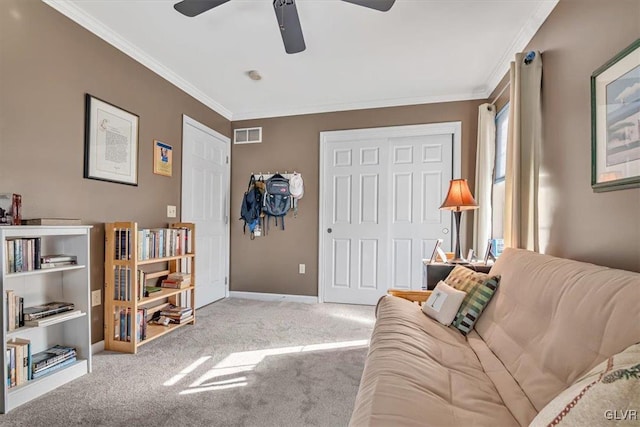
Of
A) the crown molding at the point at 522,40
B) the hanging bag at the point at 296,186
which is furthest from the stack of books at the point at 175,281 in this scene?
the crown molding at the point at 522,40

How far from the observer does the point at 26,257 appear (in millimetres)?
1736

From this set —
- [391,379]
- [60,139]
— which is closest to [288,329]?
[391,379]

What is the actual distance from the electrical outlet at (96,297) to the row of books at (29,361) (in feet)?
1.20

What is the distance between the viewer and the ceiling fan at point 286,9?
1706 millimetres

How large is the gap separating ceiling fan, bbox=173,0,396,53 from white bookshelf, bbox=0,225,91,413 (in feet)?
4.91

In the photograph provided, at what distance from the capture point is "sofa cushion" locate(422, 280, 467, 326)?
5.70 ft

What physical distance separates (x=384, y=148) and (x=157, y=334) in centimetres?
307

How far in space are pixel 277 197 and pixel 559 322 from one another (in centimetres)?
327

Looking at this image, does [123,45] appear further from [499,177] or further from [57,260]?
[499,177]

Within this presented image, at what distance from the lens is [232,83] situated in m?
3.31

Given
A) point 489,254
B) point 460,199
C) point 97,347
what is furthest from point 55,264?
point 489,254

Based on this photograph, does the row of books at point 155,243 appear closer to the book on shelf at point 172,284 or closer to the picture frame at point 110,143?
the book on shelf at point 172,284

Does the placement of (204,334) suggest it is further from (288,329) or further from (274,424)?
(274,424)

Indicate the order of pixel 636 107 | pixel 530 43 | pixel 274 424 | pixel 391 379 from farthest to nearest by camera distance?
pixel 530 43 < pixel 274 424 < pixel 636 107 < pixel 391 379
